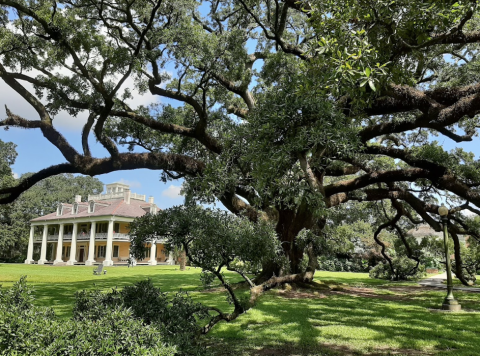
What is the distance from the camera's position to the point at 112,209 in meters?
35.9

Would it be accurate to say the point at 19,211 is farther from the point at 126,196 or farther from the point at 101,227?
the point at 126,196

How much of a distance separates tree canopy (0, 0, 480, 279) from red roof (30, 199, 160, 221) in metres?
23.3

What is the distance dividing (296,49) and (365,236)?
21204 mm

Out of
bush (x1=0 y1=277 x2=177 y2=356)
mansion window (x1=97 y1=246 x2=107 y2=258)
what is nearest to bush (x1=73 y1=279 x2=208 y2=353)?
bush (x1=0 y1=277 x2=177 y2=356)

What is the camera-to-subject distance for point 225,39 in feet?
31.9

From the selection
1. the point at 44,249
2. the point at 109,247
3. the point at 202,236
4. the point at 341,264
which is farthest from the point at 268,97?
the point at 44,249

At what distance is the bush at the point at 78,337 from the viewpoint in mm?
2674

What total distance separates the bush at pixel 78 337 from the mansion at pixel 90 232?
31925mm

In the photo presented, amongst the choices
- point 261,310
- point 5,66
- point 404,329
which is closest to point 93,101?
point 5,66

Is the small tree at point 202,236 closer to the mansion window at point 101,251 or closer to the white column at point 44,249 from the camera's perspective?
the mansion window at point 101,251

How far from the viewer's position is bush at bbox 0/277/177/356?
8.77ft

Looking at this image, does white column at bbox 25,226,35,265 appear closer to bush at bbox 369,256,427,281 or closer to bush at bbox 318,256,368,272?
bush at bbox 318,256,368,272

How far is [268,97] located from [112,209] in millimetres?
33761

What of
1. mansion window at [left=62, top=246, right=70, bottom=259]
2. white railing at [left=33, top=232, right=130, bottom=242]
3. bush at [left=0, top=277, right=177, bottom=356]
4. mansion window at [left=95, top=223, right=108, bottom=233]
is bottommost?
bush at [left=0, top=277, right=177, bottom=356]
